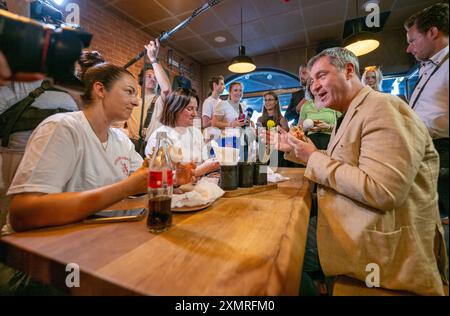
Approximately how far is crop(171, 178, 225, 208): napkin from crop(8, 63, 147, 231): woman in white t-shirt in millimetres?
156

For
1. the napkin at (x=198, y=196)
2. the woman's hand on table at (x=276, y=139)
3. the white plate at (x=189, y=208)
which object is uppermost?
the woman's hand on table at (x=276, y=139)

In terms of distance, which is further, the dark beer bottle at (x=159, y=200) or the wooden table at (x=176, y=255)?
the dark beer bottle at (x=159, y=200)

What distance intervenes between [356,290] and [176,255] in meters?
0.77

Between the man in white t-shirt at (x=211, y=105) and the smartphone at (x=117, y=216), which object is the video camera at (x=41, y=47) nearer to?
the smartphone at (x=117, y=216)

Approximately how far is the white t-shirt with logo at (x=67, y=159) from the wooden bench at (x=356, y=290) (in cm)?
116

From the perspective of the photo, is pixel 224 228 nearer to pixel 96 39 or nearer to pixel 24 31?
pixel 24 31

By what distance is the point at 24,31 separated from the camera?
36 cm

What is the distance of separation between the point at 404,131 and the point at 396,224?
368mm

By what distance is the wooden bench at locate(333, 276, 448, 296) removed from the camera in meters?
0.81

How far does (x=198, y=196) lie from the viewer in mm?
903

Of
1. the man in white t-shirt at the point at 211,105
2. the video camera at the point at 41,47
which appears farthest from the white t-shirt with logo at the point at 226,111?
the video camera at the point at 41,47

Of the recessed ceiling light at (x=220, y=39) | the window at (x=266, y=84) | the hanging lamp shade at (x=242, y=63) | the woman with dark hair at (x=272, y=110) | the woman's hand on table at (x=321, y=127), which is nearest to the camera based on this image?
the woman's hand on table at (x=321, y=127)

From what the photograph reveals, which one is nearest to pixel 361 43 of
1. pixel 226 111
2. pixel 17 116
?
pixel 226 111

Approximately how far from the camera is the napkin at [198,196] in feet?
2.90
